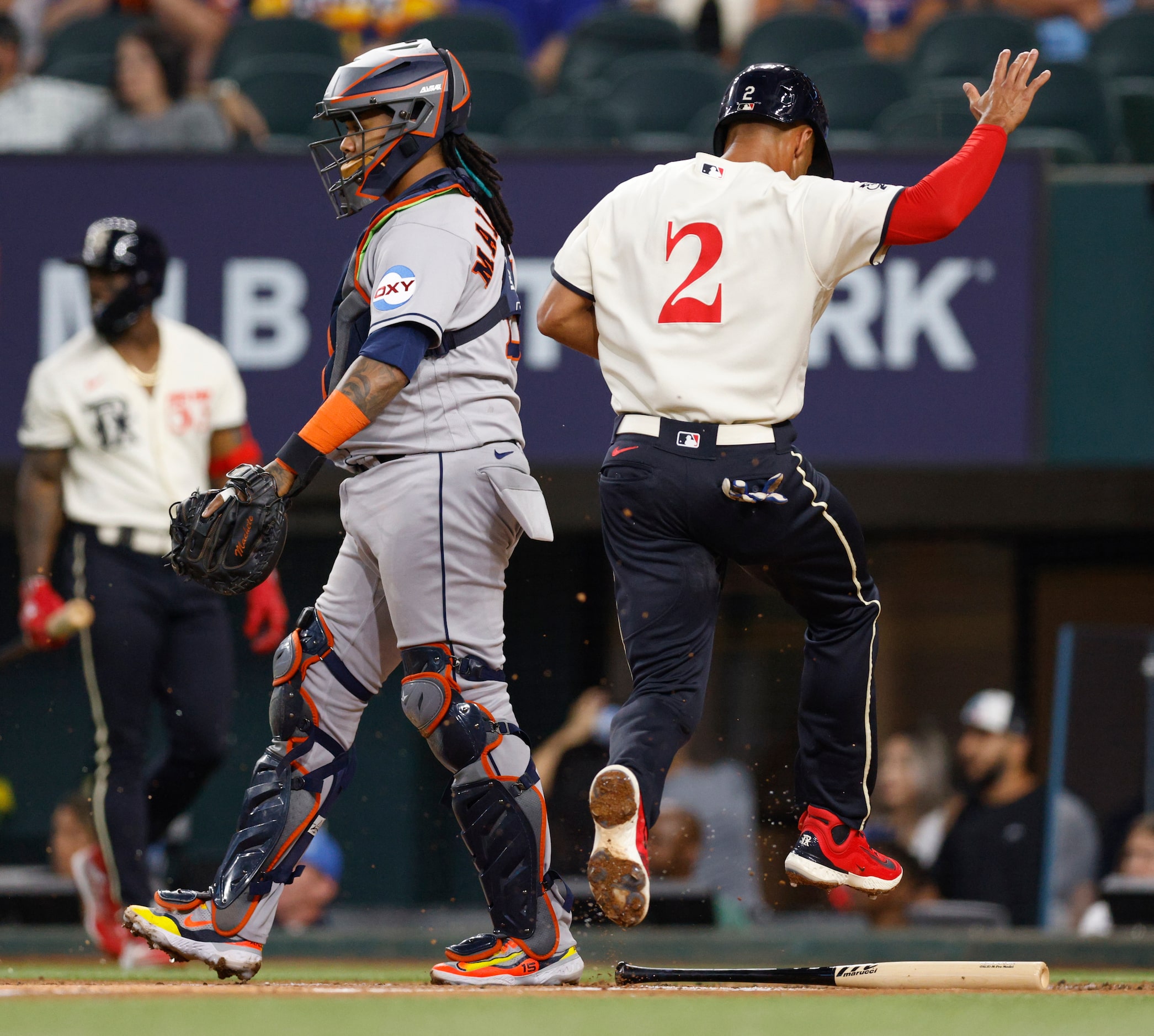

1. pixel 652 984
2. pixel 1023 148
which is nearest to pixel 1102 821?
pixel 1023 148

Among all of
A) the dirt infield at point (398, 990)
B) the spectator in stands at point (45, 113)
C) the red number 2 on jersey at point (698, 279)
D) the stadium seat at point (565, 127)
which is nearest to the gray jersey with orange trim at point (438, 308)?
the red number 2 on jersey at point (698, 279)

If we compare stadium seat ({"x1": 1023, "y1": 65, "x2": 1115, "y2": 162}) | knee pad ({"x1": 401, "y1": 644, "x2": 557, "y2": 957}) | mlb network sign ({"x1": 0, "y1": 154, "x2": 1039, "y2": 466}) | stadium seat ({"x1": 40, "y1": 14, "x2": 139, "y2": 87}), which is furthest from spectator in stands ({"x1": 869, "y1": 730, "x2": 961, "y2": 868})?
stadium seat ({"x1": 40, "y1": 14, "x2": 139, "y2": 87})

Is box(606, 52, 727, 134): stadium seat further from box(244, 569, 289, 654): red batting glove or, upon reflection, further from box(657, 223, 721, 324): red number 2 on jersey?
box(657, 223, 721, 324): red number 2 on jersey

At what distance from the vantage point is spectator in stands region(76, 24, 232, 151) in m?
8.27

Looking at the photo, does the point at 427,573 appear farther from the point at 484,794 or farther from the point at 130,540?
the point at 130,540

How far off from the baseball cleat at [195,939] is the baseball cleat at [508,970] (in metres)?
0.43

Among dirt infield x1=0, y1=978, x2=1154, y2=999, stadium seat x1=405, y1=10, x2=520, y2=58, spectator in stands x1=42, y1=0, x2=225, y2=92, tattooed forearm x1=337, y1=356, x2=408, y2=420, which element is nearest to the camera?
dirt infield x1=0, y1=978, x2=1154, y2=999

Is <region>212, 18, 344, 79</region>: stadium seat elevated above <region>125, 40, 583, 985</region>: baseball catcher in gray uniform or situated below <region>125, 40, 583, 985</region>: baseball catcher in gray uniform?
above

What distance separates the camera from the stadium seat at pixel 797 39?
9.87 metres

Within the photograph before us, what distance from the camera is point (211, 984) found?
427 centimetres

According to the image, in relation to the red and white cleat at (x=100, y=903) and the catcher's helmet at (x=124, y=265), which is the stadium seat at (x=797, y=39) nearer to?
the catcher's helmet at (x=124, y=265)

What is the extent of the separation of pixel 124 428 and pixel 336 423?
220cm

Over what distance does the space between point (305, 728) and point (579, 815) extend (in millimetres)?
2735

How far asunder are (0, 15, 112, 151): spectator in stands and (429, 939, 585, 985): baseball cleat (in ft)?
16.8
